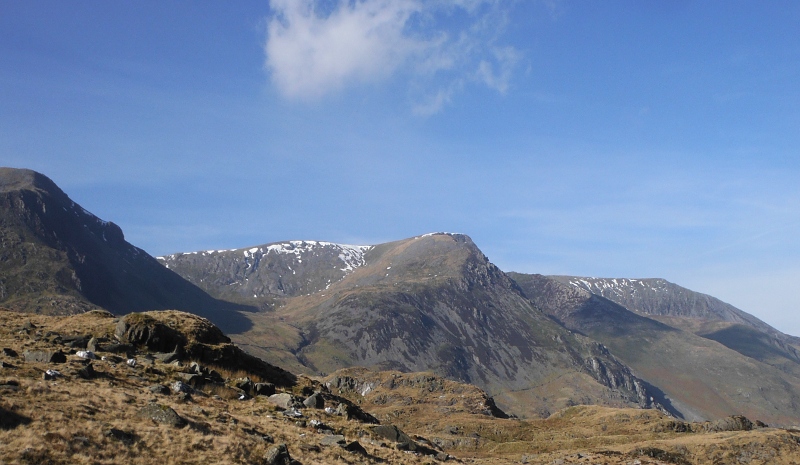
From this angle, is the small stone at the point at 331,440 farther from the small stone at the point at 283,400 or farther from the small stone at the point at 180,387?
the small stone at the point at 180,387

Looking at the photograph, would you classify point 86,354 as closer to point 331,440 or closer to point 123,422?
point 123,422

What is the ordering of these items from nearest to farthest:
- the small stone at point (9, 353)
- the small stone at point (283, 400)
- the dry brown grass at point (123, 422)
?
the dry brown grass at point (123, 422), the small stone at point (9, 353), the small stone at point (283, 400)

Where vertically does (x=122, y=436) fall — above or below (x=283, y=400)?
below

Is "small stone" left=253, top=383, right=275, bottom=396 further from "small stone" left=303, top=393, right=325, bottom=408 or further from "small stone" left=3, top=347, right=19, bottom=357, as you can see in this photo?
"small stone" left=3, top=347, right=19, bottom=357

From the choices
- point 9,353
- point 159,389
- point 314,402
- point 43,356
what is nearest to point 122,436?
point 159,389

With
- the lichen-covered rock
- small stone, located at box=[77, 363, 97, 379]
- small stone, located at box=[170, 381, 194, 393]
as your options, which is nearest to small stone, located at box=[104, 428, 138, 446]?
the lichen-covered rock

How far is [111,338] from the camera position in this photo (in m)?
43.2

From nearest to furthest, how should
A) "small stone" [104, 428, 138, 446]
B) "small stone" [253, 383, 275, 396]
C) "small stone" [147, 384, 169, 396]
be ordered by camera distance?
1. "small stone" [104, 428, 138, 446]
2. "small stone" [147, 384, 169, 396]
3. "small stone" [253, 383, 275, 396]

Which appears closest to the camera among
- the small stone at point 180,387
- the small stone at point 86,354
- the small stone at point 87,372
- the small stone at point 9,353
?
the small stone at point 87,372

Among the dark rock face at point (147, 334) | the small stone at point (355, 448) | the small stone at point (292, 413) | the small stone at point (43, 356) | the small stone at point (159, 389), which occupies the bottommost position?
the small stone at point (355, 448)

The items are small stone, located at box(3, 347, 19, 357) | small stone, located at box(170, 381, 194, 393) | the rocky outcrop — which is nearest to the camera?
small stone, located at box(3, 347, 19, 357)

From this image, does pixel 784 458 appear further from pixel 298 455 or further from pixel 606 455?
pixel 298 455

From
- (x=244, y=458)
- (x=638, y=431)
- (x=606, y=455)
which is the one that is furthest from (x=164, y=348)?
(x=638, y=431)

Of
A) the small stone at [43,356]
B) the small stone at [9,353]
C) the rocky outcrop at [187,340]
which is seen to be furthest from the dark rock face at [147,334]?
the small stone at [9,353]
